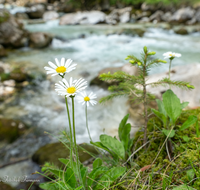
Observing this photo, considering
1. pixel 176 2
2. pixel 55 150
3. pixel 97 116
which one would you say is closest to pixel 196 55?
pixel 97 116

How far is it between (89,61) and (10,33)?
4.34m

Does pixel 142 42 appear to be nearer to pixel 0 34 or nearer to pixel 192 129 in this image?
pixel 0 34

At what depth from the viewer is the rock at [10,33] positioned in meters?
8.02

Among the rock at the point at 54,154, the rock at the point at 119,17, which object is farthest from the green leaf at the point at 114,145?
the rock at the point at 119,17

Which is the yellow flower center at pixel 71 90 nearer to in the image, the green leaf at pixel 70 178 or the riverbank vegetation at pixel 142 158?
the riverbank vegetation at pixel 142 158

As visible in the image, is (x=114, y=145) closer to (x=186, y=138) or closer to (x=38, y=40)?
Result: (x=186, y=138)

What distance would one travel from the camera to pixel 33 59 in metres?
6.88

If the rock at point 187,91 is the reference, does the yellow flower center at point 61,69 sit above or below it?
above

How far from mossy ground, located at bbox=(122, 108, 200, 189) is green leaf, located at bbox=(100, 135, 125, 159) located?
0.37 ft

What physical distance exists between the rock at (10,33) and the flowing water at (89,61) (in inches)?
22.0

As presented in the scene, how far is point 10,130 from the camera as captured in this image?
10.3 ft

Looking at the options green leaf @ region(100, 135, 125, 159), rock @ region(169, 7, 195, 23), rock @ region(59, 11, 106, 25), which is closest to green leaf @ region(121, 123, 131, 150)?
green leaf @ region(100, 135, 125, 159)

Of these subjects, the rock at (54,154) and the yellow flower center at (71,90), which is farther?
the rock at (54,154)

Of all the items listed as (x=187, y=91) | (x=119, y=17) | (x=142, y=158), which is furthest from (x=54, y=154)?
(x=119, y=17)
